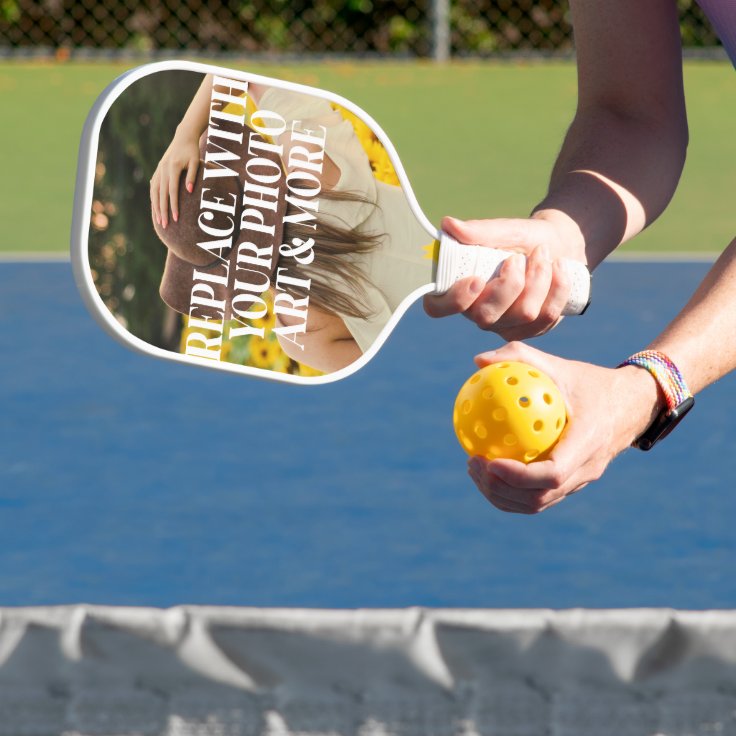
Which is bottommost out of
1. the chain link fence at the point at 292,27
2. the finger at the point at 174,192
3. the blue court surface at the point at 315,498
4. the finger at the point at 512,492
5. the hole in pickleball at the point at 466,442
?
the chain link fence at the point at 292,27

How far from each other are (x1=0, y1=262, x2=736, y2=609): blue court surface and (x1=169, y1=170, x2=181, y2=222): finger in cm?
129

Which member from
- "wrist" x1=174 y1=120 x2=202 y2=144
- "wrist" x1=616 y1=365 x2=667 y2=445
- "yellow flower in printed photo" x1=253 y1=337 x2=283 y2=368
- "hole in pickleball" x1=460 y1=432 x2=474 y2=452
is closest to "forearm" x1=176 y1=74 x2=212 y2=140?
"wrist" x1=174 y1=120 x2=202 y2=144

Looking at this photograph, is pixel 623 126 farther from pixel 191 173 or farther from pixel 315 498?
A: pixel 315 498

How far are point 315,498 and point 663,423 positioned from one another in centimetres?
197

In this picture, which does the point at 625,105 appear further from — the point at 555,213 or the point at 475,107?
the point at 475,107

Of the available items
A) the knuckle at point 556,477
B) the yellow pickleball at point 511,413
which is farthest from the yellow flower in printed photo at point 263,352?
the knuckle at point 556,477

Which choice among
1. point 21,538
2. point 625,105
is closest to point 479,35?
point 21,538

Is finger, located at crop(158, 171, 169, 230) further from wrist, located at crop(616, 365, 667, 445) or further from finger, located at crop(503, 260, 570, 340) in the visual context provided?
wrist, located at crop(616, 365, 667, 445)

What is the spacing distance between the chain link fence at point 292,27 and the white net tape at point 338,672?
8.88 m

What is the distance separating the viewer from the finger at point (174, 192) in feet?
6.37

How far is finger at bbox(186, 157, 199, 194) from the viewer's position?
196 centimetres

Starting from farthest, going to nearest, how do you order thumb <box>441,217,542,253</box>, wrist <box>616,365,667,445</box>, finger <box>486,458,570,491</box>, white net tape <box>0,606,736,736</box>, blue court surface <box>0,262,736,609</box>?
blue court surface <box>0,262,736,609</box>
thumb <box>441,217,542,253</box>
white net tape <box>0,606,736,736</box>
wrist <box>616,365,667,445</box>
finger <box>486,458,570,491</box>

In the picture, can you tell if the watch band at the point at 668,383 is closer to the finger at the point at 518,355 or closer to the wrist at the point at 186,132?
the finger at the point at 518,355

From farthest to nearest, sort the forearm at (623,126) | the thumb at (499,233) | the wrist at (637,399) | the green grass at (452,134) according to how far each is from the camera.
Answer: the green grass at (452,134) → the forearm at (623,126) → the thumb at (499,233) → the wrist at (637,399)
